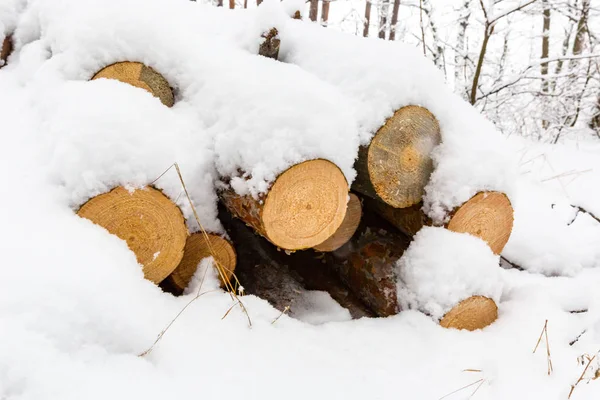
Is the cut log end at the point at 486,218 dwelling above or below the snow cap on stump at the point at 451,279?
above

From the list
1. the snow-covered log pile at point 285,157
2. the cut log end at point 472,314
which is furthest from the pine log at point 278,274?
the cut log end at point 472,314

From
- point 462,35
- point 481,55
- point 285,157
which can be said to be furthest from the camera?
point 462,35

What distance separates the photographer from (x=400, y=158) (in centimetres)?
169

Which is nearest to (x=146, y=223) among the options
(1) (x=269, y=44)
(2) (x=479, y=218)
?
(1) (x=269, y=44)

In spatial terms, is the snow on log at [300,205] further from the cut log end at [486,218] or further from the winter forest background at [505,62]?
the winter forest background at [505,62]

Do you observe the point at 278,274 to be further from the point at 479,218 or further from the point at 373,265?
the point at 479,218

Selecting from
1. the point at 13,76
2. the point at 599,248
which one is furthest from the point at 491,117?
the point at 13,76

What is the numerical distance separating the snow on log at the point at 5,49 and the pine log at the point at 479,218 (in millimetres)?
2555

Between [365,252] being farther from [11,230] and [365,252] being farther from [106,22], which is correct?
[106,22]

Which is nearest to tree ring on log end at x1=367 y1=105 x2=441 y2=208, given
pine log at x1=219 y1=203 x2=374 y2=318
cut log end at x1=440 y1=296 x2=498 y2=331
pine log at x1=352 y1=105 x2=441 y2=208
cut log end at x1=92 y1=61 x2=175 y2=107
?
pine log at x1=352 y1=105 x2=441 y2=208

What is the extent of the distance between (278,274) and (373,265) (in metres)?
0.50

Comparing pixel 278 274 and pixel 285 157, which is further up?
pixel 285 157

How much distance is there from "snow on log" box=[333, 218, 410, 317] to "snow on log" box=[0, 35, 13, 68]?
2.39 m

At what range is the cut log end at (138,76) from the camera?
6.30ft
